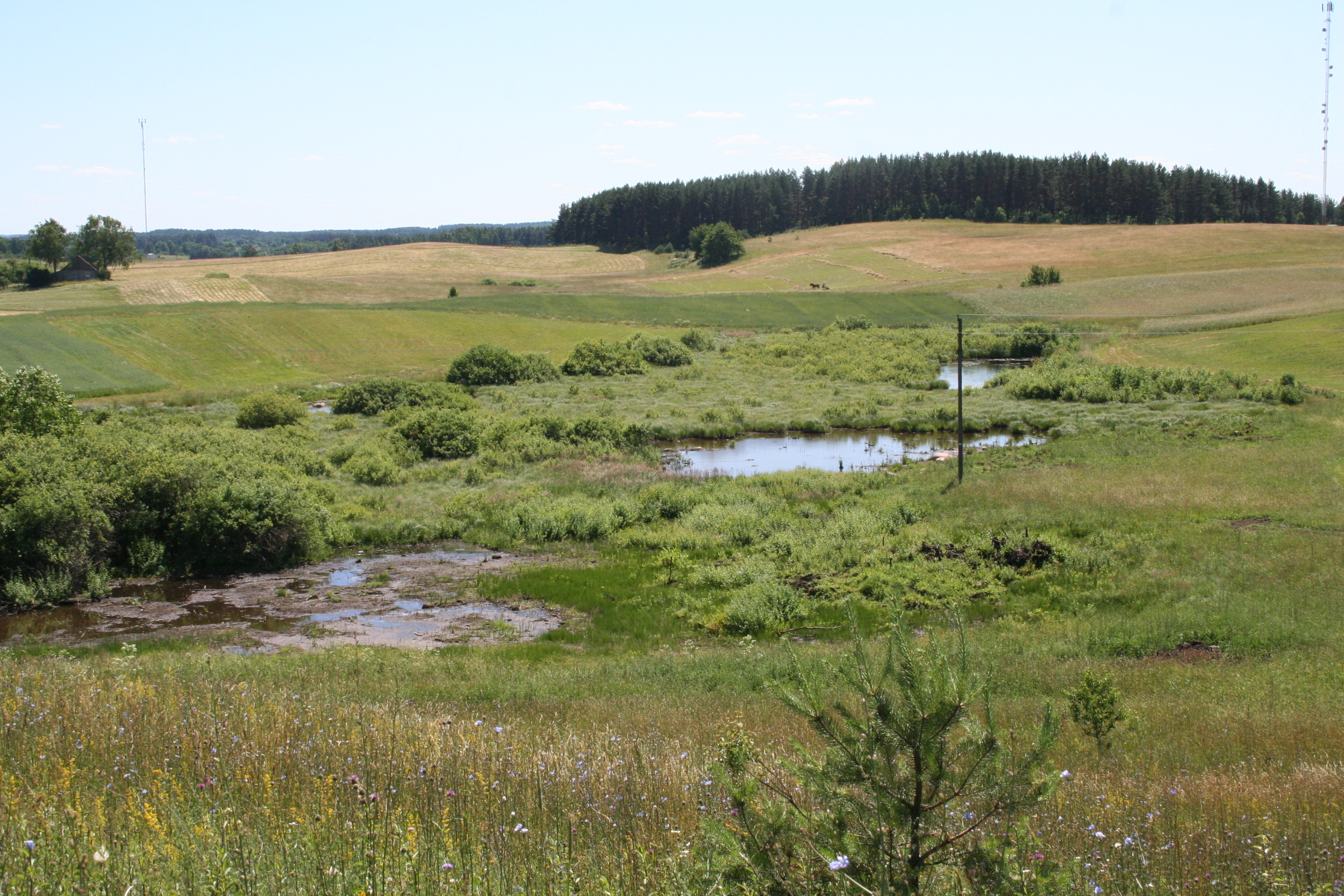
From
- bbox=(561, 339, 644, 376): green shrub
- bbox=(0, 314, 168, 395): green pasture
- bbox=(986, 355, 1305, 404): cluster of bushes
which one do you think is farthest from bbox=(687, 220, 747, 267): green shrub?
bbox=(0, 314, 168, 395): green pasture

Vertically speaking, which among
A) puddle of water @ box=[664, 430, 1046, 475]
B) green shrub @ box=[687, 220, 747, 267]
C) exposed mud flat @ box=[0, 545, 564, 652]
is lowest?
exposed mud flat @ box=[0, 545, 564, 652]

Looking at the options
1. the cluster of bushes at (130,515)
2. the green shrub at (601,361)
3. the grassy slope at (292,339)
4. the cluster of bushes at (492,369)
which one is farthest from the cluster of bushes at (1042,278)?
the cluster of bushes at (130,515)

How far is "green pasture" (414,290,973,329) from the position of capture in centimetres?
8294

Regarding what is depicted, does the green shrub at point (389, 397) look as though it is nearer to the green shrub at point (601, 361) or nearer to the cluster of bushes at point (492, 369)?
the cluster of bushes at point (492, 369)

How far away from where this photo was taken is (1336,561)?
19.2 meters

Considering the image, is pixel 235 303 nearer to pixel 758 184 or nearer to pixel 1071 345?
pixel 1071 345

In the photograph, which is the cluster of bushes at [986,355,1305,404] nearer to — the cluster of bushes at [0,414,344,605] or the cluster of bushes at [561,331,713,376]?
the cluster of bushes at [561,331,713,376]

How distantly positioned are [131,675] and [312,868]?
7718 millimetres

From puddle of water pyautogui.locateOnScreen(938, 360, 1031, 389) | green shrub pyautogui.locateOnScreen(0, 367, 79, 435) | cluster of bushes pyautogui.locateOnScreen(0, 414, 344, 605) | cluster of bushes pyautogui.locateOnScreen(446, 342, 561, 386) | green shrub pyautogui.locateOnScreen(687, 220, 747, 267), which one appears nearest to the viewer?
cluster of bushes pyautogui.locateOnScreen(0, 414, 344, 605)

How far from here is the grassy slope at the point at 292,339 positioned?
56.3 m

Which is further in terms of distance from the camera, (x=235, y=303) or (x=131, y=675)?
(x=235, y=303)

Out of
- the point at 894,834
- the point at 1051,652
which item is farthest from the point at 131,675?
the point at 1051,652

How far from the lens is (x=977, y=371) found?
65.0 m

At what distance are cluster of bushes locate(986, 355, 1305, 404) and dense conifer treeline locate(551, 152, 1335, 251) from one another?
338 feet
